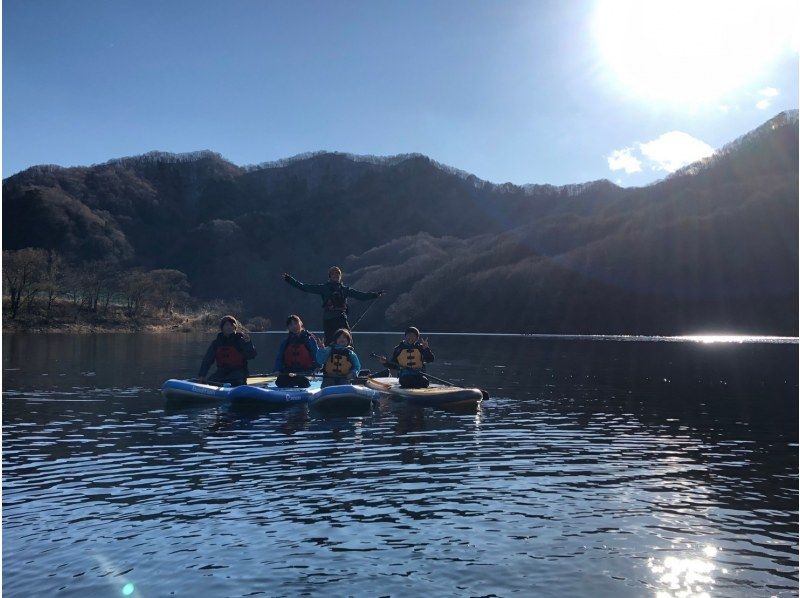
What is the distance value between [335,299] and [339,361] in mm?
4788

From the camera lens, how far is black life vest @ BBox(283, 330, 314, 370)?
86.0 ft

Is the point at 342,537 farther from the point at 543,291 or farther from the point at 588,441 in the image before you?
→ the point at 543,291

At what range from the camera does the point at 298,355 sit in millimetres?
26484

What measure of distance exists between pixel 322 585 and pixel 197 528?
2.81m

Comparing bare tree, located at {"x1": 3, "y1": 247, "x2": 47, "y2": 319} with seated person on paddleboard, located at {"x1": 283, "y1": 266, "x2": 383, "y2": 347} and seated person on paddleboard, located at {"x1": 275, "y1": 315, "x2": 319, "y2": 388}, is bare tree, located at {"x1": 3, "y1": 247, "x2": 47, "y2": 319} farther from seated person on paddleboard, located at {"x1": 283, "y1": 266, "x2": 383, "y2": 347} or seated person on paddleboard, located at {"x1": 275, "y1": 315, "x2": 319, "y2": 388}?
seated person on paddleboard, located at {"x1": 275, "y1": 315, "x2": 319, "y2": 388}

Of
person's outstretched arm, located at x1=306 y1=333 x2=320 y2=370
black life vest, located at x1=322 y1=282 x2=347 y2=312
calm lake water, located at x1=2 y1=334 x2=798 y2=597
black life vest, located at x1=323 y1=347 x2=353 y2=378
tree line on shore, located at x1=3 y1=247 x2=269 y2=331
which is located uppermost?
tree line on shore, located at x1=3 y1=247 x2=269 y2=331

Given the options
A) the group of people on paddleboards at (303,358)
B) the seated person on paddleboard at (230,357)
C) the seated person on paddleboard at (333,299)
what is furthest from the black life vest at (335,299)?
the seated person on paddleboard at (230,357)

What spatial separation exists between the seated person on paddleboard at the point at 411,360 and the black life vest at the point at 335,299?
359 centimetres

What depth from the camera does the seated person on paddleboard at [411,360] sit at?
86.5 ft

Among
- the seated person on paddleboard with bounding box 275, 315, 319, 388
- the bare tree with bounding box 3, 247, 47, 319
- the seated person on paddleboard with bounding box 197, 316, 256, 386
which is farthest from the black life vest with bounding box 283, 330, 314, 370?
the bare tree with bounding box 3, 247, 47, 319

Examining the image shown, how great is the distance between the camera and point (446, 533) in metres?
10.1

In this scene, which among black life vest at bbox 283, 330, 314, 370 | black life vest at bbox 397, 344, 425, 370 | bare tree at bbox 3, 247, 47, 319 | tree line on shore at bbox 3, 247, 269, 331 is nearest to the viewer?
black life vest at bbox 283, 330, 314, 370

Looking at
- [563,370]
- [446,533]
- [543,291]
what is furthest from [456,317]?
[446,533]

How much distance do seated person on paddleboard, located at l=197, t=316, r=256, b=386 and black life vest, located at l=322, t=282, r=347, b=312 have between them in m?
4.06
